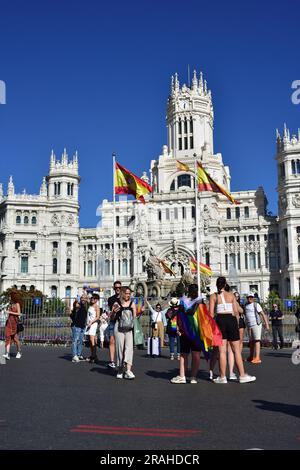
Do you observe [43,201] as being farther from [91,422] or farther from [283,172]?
[91,422]

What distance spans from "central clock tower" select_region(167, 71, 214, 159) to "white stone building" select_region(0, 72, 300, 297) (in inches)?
65.6

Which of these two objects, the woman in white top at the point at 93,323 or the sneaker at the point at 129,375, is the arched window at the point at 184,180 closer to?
the woman in white top at the point at 93,323

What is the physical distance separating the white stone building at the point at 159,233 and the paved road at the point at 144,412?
63074 mm

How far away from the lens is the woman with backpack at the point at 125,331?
40.1 ft

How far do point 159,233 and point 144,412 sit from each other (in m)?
72.1

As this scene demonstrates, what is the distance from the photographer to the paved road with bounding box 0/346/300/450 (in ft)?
20.0

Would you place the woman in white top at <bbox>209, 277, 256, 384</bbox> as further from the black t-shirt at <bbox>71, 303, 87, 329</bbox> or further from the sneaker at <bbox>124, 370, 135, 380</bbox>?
the black t-shirt at <bbox>71, 303, 87, 329</bbox>

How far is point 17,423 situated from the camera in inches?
281

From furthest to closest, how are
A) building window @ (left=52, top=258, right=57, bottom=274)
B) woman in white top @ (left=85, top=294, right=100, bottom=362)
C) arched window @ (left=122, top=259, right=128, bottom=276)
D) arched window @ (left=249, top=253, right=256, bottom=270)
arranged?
arched window @ (left=122, top=259, right=128, bottom=276) → building window @ (left=52, top=258, right=57, bottom=274) → arched window @ (left=249, top=253, right=256, bottom=270) → woman in white top @ (left=85, top=294, right=100, bottom=362)

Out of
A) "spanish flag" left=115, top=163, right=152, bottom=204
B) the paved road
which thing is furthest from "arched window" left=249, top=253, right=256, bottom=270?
the paved road

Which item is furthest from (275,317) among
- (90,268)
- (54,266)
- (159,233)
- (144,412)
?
(90,268)

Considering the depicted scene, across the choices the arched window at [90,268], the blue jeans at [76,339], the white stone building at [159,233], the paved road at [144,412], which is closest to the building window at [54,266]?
the white stone building at [159,233]

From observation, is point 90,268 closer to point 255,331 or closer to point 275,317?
point 275,317
